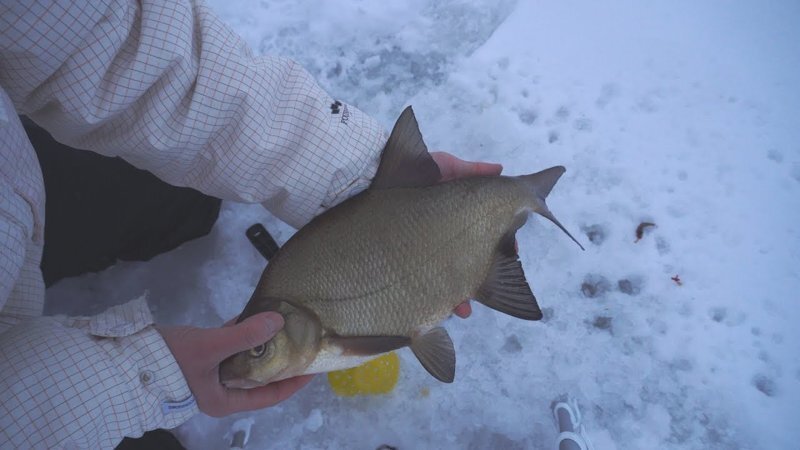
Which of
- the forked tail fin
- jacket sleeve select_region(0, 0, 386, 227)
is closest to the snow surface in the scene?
the forked tail fin

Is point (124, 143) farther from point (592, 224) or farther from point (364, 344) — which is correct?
point (592, 224)

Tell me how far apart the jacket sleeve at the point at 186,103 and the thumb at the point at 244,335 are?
18.3 inches

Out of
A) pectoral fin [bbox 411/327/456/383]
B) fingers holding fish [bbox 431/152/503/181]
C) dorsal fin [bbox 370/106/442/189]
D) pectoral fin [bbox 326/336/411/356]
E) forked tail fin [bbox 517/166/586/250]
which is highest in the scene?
forked tail fin [bbox 517/166/586/250]

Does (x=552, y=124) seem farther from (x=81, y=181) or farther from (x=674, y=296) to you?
(x=81, y=181)

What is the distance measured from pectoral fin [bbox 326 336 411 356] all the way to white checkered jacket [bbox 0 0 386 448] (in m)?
0.45

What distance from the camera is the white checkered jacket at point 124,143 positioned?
1.09 m

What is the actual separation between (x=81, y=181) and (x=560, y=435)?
197 centimetres

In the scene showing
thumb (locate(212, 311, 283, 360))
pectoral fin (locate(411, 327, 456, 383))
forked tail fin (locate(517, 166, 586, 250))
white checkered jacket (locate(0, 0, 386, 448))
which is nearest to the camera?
white checkered jacket (locate(0, 0, 386, 448))

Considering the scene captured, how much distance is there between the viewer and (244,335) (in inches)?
49.7

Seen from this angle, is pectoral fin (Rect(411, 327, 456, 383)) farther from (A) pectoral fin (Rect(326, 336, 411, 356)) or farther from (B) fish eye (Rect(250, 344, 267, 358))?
(B) fish eye (Rect(250, 344, 267, 358))

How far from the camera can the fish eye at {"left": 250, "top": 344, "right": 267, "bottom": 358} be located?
1331 mm

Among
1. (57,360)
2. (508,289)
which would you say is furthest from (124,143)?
(508,289)

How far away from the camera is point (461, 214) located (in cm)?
159

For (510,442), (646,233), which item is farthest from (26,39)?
(646,233)
